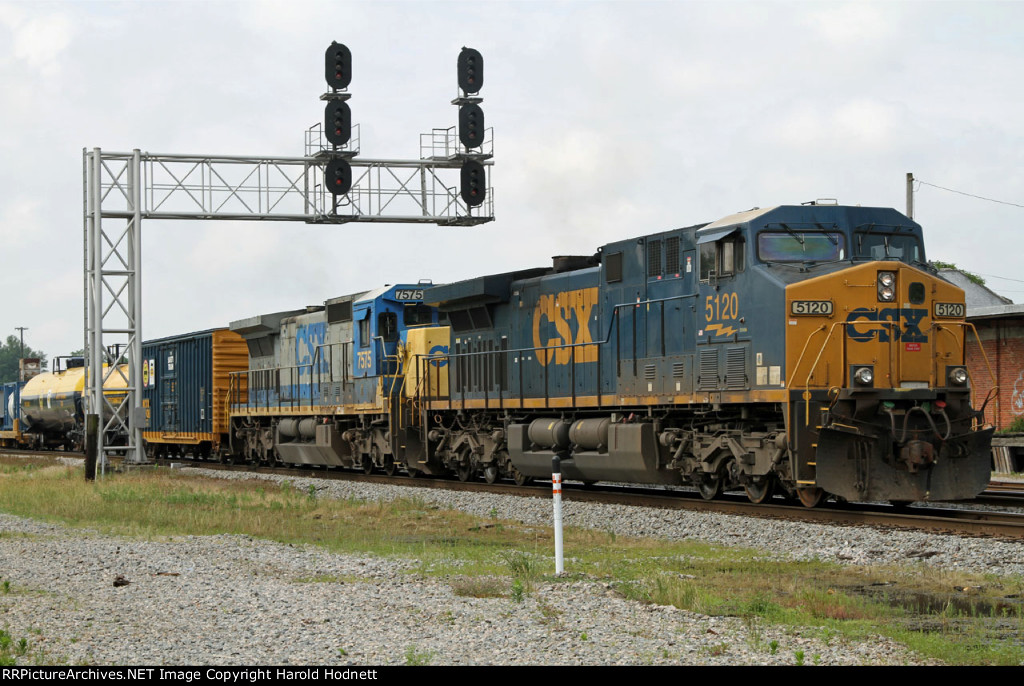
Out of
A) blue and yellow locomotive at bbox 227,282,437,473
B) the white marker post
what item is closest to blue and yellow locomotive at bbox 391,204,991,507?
the white marker post

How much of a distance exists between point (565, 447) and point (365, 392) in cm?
722

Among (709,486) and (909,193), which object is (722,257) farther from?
(909,193)

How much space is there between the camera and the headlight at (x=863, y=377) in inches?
531

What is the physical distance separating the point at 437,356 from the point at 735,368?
→ 29.1ft

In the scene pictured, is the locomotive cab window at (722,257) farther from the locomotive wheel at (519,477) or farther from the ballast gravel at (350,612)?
the locomotive wheel at (519,477)

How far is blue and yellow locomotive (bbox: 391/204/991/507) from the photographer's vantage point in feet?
44.1

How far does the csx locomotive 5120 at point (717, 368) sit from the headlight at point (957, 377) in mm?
12

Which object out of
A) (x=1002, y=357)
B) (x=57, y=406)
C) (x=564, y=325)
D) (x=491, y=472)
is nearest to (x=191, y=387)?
(x=57, y=406)

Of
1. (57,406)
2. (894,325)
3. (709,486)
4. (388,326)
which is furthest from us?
(57,406)

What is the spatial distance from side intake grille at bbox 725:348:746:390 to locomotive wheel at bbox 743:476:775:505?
1.27 metres

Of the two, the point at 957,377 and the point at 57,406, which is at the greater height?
the point at 957,377

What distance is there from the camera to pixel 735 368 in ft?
47.8
